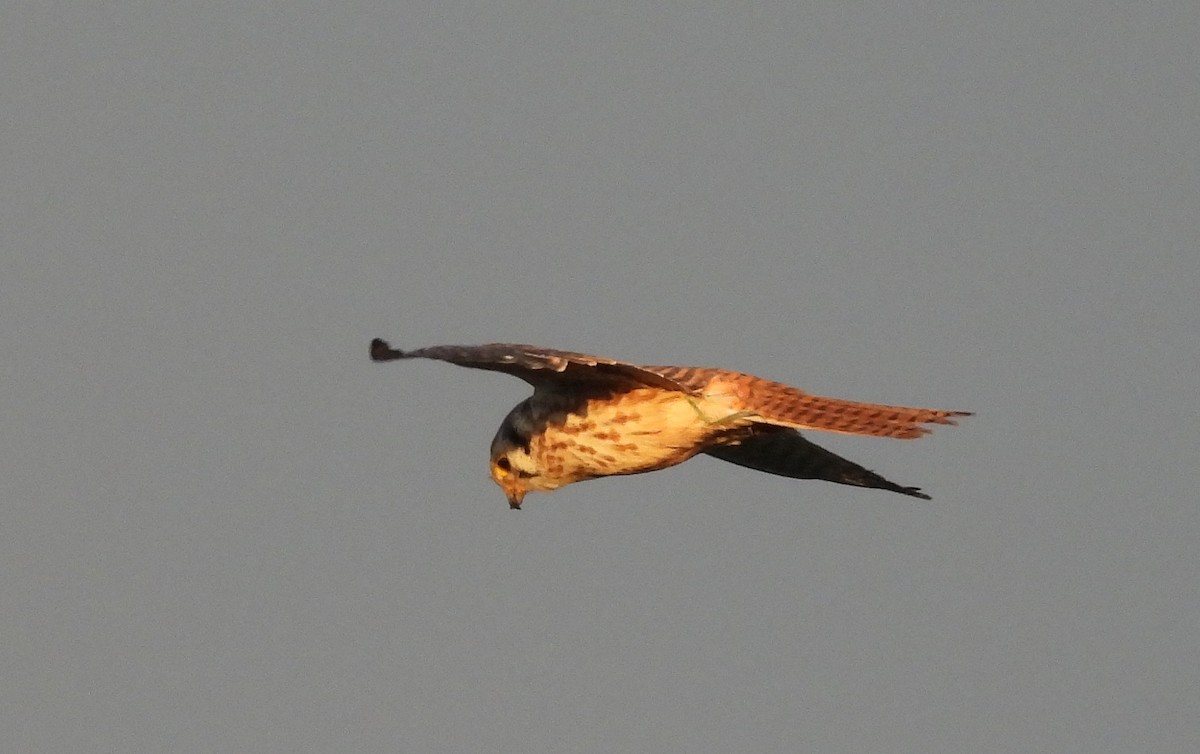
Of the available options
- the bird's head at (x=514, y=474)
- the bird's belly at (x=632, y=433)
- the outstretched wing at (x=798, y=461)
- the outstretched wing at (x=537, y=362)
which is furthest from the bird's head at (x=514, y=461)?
the outstretched wing at (x=798, y=461)

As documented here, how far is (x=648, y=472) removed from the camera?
14.8 metres

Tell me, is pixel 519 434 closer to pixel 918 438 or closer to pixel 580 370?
pixel 580 370

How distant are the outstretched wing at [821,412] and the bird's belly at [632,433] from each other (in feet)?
0.69

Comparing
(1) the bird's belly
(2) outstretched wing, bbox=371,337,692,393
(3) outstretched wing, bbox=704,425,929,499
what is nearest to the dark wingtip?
(2) outstretched wing, bbox=371,337,692,393

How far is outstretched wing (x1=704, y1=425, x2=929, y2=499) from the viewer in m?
15.6

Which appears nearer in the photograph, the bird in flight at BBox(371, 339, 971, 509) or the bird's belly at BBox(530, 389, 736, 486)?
the bird in flight at BBox(371, 339, 971, 509)

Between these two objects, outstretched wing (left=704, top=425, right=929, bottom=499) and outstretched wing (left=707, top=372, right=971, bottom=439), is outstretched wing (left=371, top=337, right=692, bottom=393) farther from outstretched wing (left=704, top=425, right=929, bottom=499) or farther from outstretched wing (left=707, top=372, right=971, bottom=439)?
outstretched wing (left=704, top=425, right=929, bottom=499)

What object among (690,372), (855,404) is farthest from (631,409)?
(855,404)

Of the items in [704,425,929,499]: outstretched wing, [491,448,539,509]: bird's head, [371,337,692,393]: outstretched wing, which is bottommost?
[491,448,539,509]: bird's head

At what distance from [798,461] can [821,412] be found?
1.79 meters

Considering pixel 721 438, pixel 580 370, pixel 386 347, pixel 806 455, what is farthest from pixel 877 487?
pixel 386 347

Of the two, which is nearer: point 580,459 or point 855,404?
point 855,404

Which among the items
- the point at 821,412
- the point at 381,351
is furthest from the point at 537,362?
the point at 821,412

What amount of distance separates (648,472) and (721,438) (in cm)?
57
